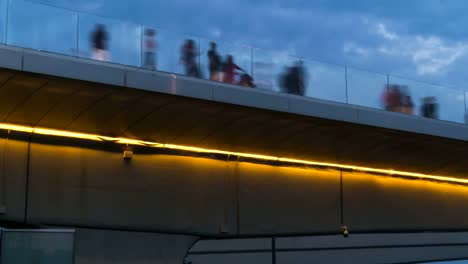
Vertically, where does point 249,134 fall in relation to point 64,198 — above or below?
above

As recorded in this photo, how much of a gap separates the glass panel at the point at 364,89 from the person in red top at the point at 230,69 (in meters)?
3.29

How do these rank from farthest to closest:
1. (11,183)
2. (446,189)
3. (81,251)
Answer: (446,189) → (81,251) → (11,183)

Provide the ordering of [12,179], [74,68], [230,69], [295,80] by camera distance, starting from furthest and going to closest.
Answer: [295,80] < [230,69] < [12,179] < [74,68]

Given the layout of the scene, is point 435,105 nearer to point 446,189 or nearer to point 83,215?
point 446,189

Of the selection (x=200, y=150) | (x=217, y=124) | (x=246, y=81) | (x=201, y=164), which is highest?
(x=246, y=81)

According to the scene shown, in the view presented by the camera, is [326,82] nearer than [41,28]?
No

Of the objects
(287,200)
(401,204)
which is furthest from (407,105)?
(287,200)

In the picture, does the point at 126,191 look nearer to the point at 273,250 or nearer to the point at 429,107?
the point at 273,250

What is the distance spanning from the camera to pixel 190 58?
16156 millimetres

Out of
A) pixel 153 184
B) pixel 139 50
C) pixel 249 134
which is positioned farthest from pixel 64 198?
pixel 249 134

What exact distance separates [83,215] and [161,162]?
2.15 metres

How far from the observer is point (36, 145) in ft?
49.0

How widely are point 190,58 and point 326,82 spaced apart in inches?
148

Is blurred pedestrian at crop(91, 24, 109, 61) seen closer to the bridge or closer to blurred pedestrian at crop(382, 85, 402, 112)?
the bridge
